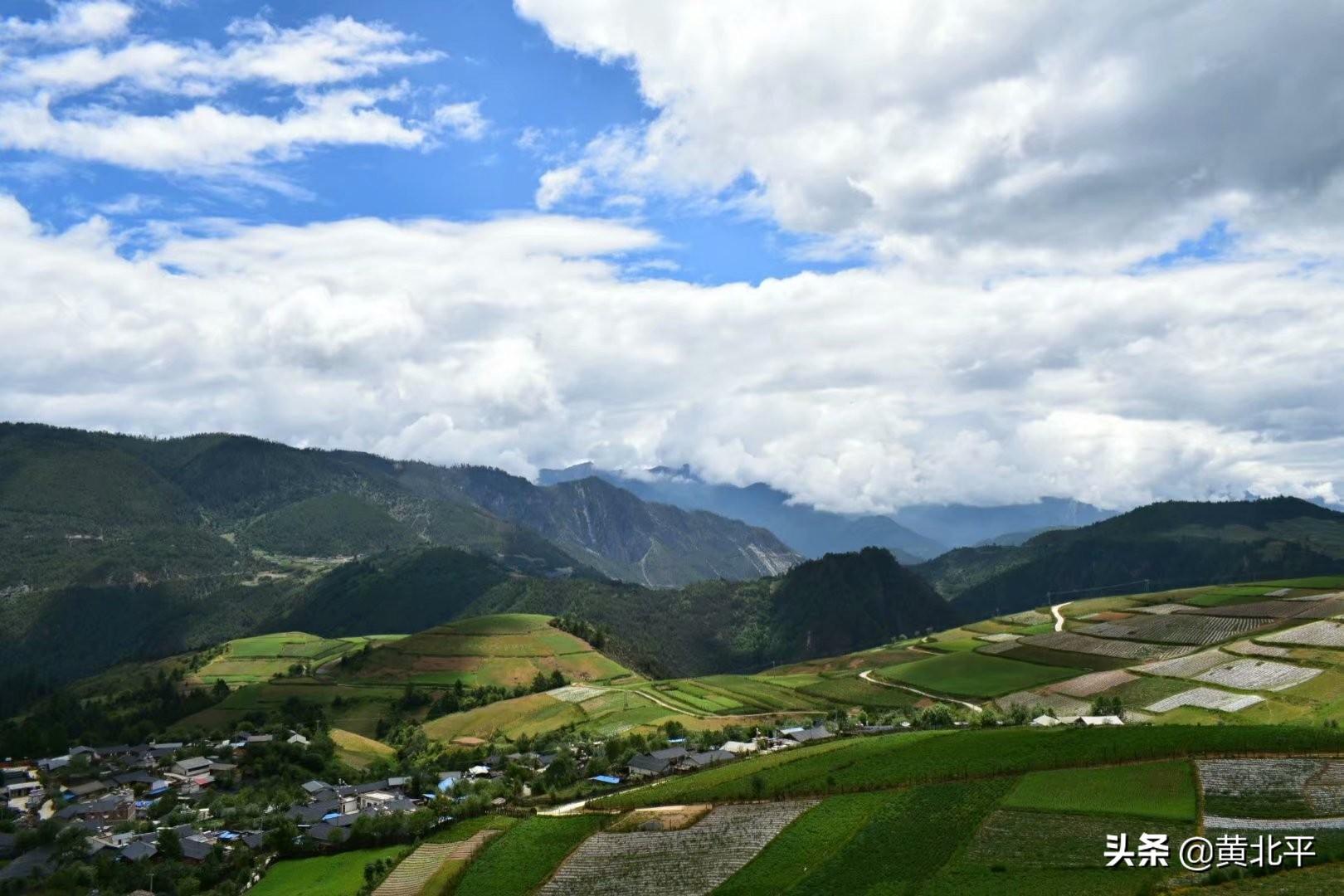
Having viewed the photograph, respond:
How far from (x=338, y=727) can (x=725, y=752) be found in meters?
101

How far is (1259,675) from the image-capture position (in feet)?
409

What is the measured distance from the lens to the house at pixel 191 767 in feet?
457

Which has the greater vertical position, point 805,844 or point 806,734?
point 805,844

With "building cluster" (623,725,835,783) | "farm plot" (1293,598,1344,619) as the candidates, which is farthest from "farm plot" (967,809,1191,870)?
"farm plot" (1293,598,1344,619)

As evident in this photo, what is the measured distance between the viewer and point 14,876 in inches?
3664

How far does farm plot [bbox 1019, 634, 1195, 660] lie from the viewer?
159 meters

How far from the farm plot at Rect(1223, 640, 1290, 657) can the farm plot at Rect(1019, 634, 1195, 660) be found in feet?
25.0

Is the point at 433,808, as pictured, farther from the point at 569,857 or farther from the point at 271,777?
the point at 271,777

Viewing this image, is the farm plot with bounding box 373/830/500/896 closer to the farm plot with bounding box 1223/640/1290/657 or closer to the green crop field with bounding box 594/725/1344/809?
the green crop field with bounding box 594/725/1344/809

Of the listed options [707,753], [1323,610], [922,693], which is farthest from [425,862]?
[1323,610]

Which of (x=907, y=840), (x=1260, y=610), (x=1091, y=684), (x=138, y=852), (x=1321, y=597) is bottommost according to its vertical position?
(x=138, y=852)

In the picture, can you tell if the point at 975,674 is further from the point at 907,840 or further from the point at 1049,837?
the point at 1049,837

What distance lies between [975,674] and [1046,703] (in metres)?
34.9

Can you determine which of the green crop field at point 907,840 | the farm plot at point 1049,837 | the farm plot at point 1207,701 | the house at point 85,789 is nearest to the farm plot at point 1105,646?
the farm plot at point 1207,701
